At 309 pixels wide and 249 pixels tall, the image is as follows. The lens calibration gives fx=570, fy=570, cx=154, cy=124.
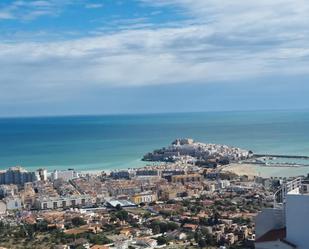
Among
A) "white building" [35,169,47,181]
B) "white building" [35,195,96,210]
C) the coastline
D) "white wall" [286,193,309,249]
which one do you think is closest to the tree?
"white building" [35,195,96,210]

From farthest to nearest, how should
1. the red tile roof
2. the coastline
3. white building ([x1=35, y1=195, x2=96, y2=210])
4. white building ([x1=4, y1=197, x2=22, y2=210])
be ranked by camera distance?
the coastline < white building ([x1=35, y1=195, x2=96, y2=210]) < white building ([x1=4, y1=197, x2=22, y2=210]) < the red tile roof

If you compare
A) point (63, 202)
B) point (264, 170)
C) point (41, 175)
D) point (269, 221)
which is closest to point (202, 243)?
point (63, 202)

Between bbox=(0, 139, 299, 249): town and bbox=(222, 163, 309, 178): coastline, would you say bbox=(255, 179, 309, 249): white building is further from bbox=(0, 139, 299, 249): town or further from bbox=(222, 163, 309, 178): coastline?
bbox=(222, 163, 309, 178): coastline

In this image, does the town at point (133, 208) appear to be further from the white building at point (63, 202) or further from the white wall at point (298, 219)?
the white wall at point (298, 219)

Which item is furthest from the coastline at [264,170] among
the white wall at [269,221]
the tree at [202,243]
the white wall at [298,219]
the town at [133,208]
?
the white wall at [298,219]

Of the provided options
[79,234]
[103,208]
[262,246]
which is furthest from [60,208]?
[262,246]

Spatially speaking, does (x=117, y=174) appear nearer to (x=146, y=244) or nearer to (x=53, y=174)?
(x=53, y=174)
